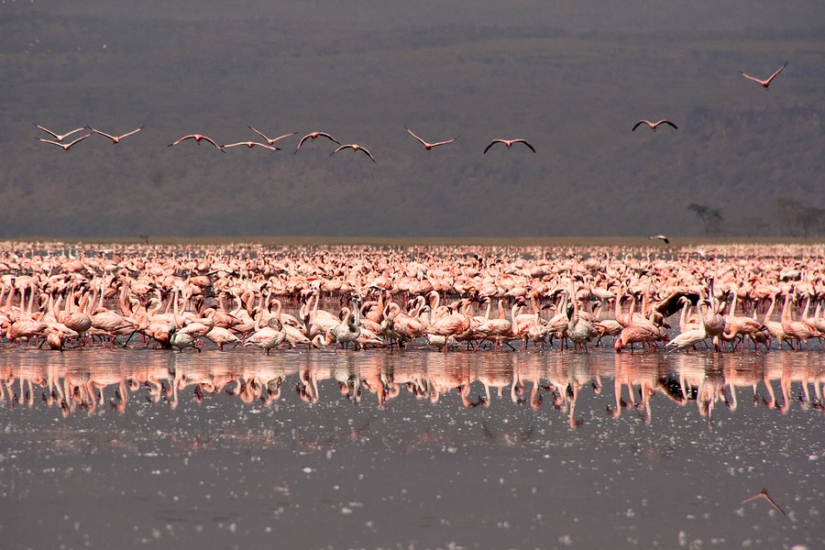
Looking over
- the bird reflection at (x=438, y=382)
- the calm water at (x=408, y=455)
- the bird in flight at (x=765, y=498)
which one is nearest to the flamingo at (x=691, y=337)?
the bird reflection at (x=438, y=382)

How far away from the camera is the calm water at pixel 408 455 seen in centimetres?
839

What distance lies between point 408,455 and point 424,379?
4.42 meters

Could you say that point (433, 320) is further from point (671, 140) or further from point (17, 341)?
point (671, 140)

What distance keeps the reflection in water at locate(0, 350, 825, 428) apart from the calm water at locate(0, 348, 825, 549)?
55mm

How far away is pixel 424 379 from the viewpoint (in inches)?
592

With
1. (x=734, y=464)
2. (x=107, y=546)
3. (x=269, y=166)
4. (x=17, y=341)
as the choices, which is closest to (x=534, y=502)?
(x=734, y=464)

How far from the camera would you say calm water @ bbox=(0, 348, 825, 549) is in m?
8.39

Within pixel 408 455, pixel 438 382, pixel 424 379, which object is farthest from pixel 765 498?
pixel 424 379

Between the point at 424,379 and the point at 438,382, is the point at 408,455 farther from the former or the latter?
the point at 424,379

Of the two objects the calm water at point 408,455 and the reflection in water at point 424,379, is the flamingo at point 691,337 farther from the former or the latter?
the calm water at point 408,455

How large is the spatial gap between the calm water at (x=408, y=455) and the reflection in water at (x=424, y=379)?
0.06 metres

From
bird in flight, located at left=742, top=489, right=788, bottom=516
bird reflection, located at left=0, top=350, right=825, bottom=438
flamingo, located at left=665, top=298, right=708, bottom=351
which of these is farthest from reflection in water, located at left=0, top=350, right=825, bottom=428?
bird in flight, located at left=742, top=489, right=788, bottom=516

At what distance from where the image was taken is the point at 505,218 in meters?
140

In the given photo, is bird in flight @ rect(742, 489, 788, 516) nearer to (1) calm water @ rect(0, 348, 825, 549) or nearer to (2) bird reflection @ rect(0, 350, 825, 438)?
(1) calm water @ rect(0, 348, 825, 549)
